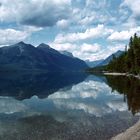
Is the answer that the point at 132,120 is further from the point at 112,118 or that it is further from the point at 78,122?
the point at 78,122

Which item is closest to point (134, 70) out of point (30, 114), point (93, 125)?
point (30, 114)

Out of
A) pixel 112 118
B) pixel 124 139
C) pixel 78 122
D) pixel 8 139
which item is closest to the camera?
pixel 124 139

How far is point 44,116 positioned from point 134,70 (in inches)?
4825

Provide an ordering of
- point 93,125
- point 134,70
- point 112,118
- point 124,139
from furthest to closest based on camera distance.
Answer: point 134,70, point 112,118, point 93,125, point 124,139

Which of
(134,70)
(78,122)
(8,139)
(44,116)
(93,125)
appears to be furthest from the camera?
(134,70)

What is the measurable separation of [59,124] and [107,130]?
8.26m

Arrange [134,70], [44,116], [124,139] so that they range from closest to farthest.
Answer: [124,139]
[44,116]
[134,70]

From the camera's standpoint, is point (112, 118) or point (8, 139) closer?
point (8, 139)

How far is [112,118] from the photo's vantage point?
1954 inches

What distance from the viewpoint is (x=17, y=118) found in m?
52.2

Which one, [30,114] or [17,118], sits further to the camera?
[30,114]

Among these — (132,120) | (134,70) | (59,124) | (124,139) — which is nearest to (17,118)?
(59,124)

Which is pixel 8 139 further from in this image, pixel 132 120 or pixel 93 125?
pixel 132 120

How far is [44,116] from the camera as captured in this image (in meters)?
54.0
